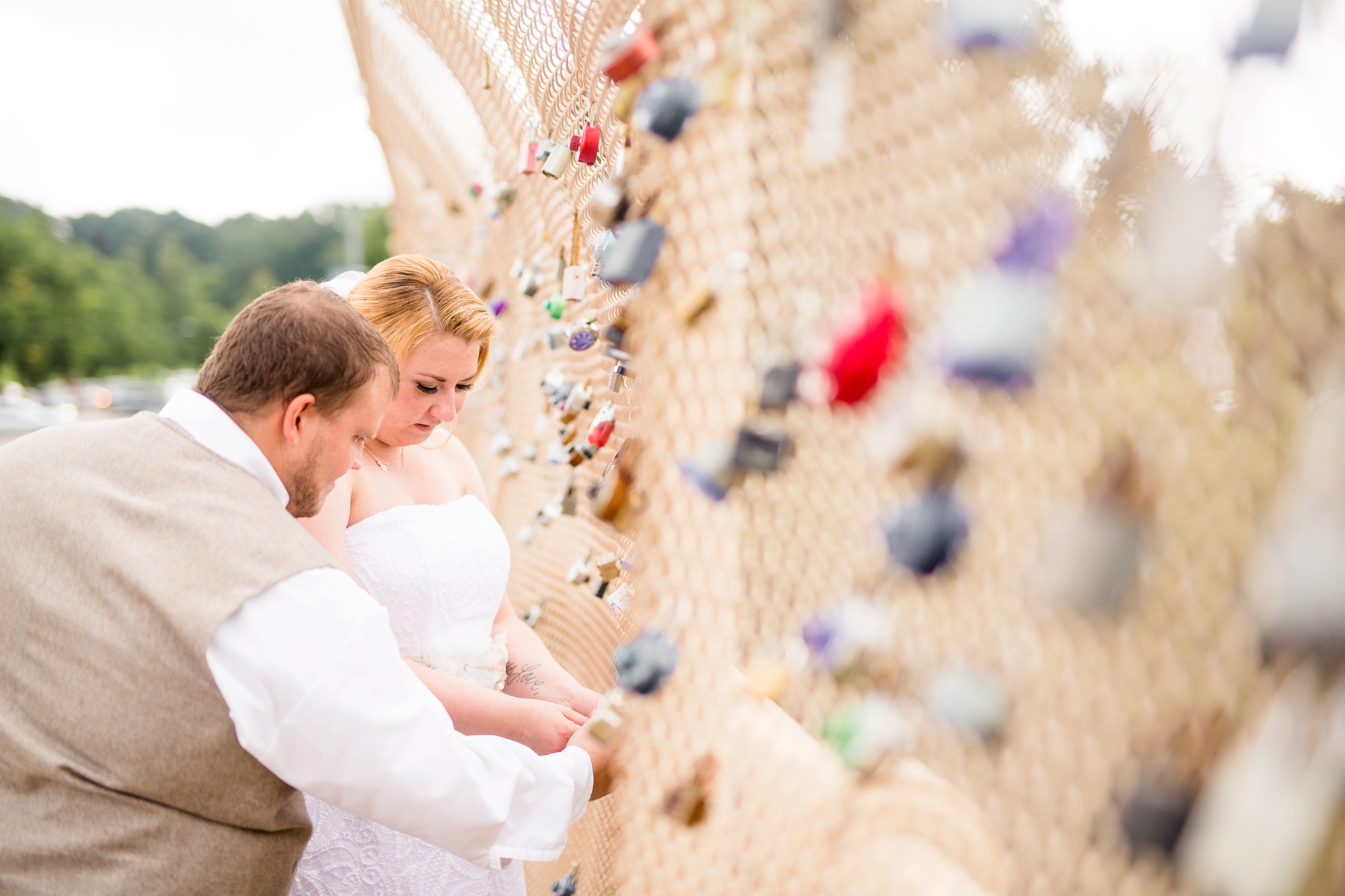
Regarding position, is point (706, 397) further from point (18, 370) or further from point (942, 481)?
point (18, 370)

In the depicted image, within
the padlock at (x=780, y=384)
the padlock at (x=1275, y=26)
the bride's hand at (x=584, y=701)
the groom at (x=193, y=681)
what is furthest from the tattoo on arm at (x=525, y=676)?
the padlock at (x=1275, y=26)

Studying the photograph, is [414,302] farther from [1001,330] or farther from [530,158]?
[1001,330]

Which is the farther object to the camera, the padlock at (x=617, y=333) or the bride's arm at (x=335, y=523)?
the bride's arm at (x=335, y=523)

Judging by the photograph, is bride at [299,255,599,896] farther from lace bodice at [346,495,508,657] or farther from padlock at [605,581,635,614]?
padlock at [605,581,635,614]

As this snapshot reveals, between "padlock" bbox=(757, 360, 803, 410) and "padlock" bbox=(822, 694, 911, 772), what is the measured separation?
1.06 ft

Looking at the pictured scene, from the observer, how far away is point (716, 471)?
97cm

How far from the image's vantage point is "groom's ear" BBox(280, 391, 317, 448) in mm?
1382

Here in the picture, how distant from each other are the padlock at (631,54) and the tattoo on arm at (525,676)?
1.55 metres

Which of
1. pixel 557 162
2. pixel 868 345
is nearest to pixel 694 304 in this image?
pixel 868 345

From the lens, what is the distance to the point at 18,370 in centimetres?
3244

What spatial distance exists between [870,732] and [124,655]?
1.06 metres

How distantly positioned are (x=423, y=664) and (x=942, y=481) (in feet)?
A: 5.02

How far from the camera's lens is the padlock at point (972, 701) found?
73 centimetres

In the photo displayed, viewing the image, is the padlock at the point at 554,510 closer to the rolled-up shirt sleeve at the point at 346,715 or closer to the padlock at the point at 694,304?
the rolled-up shirt sleeve at the point at 346,715
